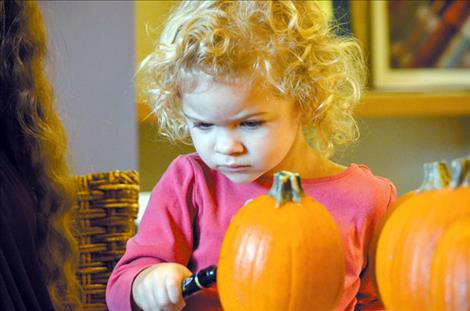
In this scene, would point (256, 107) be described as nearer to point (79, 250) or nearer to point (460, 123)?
point (79, 250)

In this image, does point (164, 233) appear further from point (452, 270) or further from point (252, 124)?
point (452, 270)

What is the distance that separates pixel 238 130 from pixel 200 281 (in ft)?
0.50

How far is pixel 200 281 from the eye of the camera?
0.68 m

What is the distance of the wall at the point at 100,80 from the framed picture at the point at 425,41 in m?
0.66

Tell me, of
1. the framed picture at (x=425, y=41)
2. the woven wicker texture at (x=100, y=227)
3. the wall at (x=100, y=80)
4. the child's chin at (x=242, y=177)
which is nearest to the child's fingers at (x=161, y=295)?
the child's chin at (x=242, y=177)

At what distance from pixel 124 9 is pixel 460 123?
980mm

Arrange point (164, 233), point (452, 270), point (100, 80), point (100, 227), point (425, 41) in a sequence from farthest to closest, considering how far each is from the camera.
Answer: point (425, 41) → point (100, 80) → point (100, 227) → point (164, 233) → point (452, 270)

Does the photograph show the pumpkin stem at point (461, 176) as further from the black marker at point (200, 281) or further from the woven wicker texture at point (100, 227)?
the woven wicker texture at point (100, 227)

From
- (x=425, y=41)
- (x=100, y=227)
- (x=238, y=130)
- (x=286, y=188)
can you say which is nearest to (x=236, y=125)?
(x=238, y=130)

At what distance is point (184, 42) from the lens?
758mm

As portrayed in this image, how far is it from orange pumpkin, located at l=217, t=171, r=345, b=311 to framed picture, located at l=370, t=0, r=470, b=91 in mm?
1338

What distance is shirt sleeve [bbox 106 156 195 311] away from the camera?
31.4 inches

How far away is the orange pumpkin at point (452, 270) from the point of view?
575 millimetres

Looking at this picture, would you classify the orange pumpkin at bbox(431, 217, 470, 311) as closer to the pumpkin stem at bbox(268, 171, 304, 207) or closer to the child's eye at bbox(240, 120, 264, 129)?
the pumpkin stem at bbox(268, 171, 304, 207)
